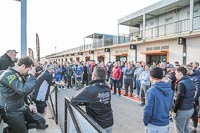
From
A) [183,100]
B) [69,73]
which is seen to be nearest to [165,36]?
[69,73]

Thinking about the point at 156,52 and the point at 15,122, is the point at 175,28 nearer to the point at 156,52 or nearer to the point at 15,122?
the point at 156,52

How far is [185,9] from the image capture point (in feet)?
55.3

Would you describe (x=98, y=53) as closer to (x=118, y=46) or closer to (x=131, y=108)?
(x=118, y=46)

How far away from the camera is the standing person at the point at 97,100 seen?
2727 mm

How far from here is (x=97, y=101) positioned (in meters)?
2.81

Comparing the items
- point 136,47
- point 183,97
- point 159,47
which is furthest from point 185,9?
point 183,97

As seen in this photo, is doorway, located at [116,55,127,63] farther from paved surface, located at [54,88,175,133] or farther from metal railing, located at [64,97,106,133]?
metal railing, located at [64,97,106,133]

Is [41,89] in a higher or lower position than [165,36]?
lower

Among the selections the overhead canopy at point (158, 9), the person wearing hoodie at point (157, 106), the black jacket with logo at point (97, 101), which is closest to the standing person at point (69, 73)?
the overhead canopy at point (158, 9)

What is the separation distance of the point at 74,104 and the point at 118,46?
1981cm

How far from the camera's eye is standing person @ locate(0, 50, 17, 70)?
5.57m

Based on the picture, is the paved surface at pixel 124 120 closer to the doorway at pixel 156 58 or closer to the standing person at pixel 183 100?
the standing person at pixel 183 100

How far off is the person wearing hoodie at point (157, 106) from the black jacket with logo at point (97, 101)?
2.00ft

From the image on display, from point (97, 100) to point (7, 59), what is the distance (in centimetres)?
389
